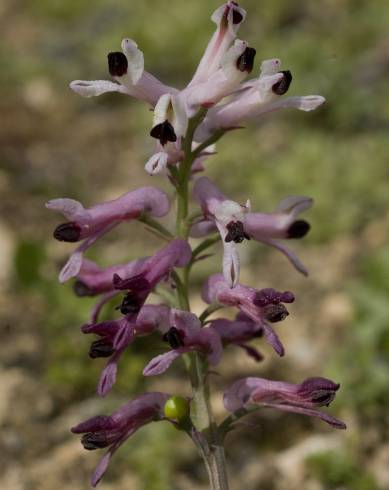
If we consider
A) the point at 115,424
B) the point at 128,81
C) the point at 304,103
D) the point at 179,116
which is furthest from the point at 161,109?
the point at 115,424

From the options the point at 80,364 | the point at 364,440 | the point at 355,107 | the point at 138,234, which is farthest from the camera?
the point at 355,107

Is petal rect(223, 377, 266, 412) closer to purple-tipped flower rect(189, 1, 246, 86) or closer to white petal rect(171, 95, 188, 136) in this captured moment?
white petal rect(171, 95, 188, 136)

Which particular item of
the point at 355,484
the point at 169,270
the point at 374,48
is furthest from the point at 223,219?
the point at 374,48

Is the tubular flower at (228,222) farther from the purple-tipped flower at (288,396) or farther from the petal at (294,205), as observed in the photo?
the purple-tipped flower at (288,396)

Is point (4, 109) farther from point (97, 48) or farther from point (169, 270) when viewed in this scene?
point (169, 270)

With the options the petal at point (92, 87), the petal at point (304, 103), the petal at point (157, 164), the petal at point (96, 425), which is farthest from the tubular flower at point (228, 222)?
the petal at point (96, 425)

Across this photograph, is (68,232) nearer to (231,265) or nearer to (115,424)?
(231,265)

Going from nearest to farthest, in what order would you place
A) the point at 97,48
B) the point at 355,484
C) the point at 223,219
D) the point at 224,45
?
the point at 223,219 → the point at 224,45 → the point at 355,484 → the point at 97,48
